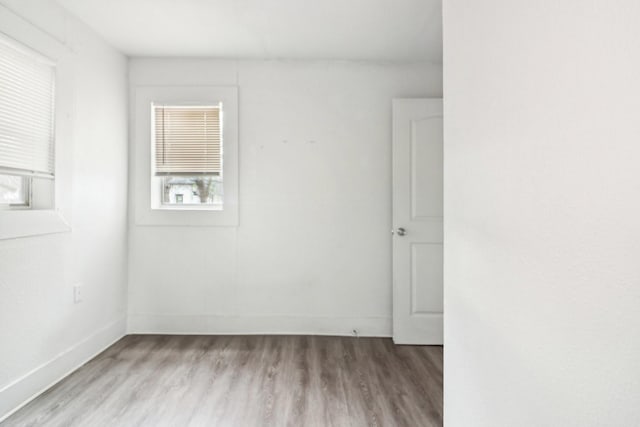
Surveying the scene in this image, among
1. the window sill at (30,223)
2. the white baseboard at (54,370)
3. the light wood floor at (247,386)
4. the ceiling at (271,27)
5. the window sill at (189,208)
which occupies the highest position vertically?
the ceiling at (271,27)

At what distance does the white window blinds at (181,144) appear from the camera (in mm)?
3184

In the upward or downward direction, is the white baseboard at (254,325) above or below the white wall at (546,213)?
below

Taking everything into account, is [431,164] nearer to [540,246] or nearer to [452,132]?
[452,132]

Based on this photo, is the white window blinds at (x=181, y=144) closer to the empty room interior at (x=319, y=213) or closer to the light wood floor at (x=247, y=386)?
the empty room interior at (x=319, y=213)

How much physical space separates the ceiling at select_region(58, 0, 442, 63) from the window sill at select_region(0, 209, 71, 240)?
4.61 feet

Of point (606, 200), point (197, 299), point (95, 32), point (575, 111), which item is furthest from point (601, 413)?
point (95, 32)

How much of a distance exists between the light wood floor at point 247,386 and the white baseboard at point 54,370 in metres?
0.05

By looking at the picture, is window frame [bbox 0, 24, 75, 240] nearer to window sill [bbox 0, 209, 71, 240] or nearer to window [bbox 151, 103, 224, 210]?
window sill [bbox 0, 209, 71, 240]

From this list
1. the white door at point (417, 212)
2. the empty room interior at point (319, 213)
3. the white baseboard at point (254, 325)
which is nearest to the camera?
the empty room interior at point (319, 213)

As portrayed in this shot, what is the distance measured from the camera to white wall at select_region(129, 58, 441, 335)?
3143mm

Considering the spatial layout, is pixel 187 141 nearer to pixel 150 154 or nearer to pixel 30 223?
pixel 150 154

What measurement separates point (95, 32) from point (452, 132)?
2819 mm

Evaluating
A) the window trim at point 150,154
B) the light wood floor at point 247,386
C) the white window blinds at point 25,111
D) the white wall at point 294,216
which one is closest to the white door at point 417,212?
the white wall at point 294,216

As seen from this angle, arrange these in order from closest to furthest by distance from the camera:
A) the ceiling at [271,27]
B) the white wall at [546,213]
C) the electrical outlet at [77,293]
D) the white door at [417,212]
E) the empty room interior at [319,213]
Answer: the white wall at [546,213], the empty room interior at [319,213], the ceiling at [271,27], the electrical outlet at [77,293], the white door at [417,212]
